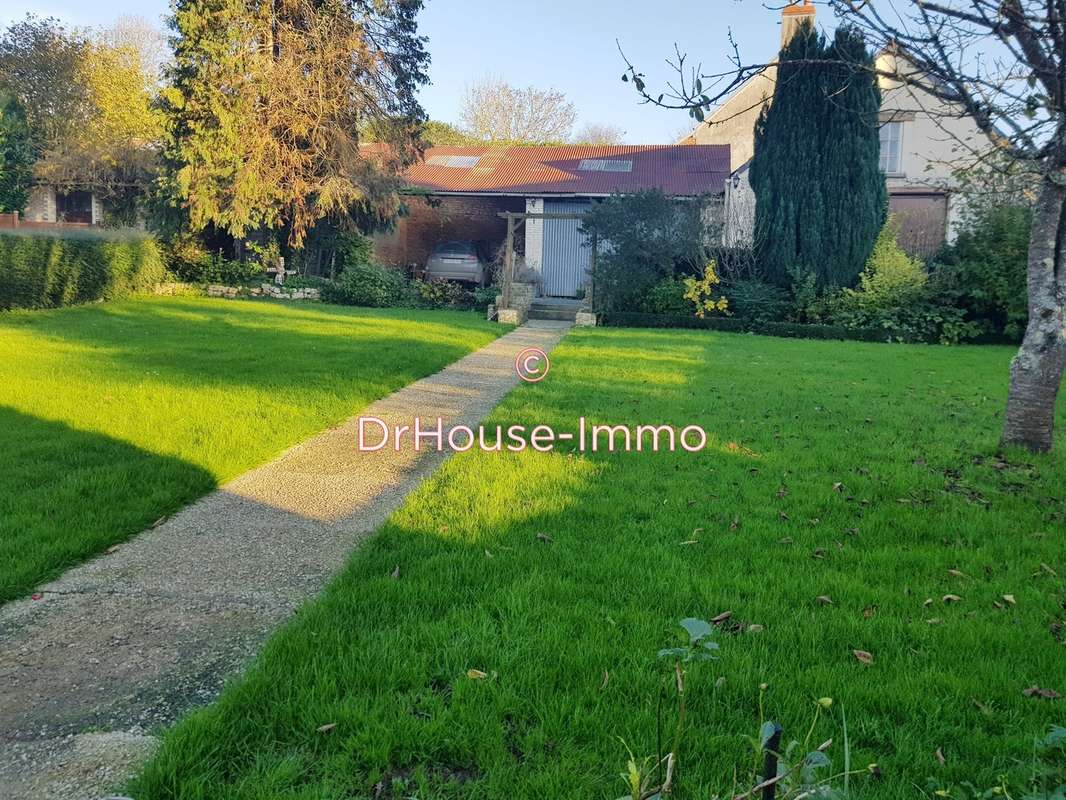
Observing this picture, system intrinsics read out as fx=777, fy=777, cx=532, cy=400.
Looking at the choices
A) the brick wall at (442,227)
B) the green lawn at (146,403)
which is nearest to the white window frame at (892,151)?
the brick wall at (442,227)

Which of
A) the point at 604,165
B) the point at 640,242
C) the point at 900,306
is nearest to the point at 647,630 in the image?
the point at 640,242

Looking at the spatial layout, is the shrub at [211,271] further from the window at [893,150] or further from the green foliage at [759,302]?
the window at [893,150]

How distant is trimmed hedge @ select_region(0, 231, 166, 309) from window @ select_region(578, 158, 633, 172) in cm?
1337

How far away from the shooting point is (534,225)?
2300 centimetres

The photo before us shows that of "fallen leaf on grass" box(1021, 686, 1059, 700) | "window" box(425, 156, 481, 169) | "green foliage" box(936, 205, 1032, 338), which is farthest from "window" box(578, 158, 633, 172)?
"fallen leaf on grass" box(1021, 686, 1059, 700)

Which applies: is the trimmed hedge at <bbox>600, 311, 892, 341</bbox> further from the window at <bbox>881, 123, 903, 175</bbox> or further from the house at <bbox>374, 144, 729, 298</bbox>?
the window at <bbox>881, 123, 903, 175</bbox>

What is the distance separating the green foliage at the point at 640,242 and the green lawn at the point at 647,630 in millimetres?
11814

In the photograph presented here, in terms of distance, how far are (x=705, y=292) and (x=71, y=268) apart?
1283 cm

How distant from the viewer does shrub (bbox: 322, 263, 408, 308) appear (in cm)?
1991

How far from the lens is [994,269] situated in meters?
15.5

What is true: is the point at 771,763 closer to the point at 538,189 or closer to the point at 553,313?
the point at 553,313

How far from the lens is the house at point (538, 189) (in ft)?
75.3

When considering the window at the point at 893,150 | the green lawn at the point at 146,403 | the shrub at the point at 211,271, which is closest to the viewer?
the green lawn at the point at 146,403

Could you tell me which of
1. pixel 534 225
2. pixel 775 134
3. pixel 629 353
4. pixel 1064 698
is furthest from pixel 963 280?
pixel 1064 698
